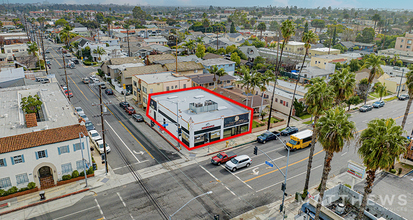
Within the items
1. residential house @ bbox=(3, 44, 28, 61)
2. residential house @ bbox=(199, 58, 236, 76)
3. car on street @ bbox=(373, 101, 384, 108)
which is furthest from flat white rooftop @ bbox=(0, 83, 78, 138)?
residential house @ bbox=(3, 44, 28, 61)

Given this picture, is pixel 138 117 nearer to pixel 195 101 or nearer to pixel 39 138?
pixel 195 101

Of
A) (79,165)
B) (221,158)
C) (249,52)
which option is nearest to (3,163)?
(79,165)

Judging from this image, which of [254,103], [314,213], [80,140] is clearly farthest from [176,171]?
[254,103]

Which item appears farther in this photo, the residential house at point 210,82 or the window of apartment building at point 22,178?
the residential house at point 210,82

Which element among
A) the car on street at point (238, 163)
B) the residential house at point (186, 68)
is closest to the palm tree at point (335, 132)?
the car on street at point (238, 163)

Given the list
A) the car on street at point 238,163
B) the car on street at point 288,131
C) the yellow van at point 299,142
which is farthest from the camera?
the car on street at point 288,131

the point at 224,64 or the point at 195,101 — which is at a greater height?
the point at 224,64

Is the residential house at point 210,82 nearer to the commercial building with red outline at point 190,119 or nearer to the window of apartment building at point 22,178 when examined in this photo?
the commercial building with red outline at point 190,119
